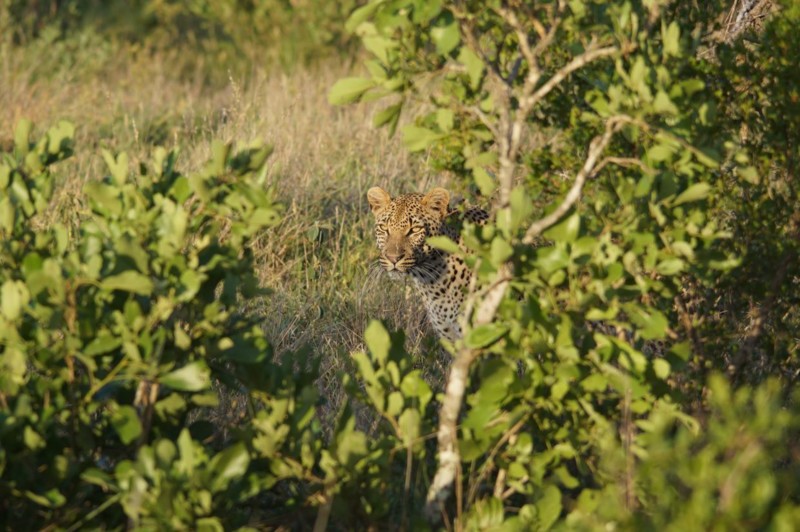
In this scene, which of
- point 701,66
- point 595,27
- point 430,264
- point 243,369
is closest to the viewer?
point 595,27

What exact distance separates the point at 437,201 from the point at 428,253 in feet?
0.97

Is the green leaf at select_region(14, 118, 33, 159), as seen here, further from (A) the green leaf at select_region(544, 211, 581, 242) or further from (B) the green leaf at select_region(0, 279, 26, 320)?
(A) the green leaf at select_region(544, 211, 581, 242)

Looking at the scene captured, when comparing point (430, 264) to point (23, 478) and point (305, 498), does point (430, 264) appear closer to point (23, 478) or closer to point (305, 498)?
point (305, 498)

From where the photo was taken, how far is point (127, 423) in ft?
11.7

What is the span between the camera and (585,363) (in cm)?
371

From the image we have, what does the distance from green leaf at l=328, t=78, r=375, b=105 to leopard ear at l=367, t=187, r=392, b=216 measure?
10.1ft

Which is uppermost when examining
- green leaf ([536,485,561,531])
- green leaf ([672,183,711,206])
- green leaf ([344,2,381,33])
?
green leaf ([344,2,381,33])

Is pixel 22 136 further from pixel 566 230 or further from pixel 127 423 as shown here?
pixel 566 230

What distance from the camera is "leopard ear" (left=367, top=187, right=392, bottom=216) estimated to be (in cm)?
674

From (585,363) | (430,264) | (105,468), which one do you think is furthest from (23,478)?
(430,264)

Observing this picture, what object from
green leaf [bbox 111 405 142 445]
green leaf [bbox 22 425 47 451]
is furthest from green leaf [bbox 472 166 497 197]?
green leaf [bbox 22 425 47 451]

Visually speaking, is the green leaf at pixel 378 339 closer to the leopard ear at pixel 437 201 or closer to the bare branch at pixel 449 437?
the bare branch at pixel 449 437

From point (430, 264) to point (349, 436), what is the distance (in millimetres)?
2957

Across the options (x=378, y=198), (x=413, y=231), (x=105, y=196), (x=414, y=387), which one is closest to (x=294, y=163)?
(x=378, y=198)
